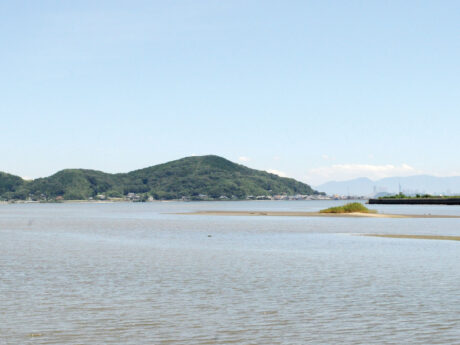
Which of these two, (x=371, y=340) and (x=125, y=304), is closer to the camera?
(x=371, y=340)

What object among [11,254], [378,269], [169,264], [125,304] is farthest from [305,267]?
[11,254]

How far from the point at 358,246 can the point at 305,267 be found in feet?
47.4

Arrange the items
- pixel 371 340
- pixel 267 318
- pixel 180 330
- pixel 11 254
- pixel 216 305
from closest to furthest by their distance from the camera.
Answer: pixel 371 340
pixel 180 330
pixel 267 318
pixel 216 305
pixel 11 254

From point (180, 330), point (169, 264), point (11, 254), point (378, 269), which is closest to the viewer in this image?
point (180, 330)

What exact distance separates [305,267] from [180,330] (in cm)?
1499

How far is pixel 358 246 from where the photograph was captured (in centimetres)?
4300

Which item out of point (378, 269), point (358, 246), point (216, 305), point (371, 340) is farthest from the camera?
point (358, 246)

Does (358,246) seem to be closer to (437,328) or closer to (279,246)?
(279,246)

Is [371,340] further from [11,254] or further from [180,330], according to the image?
[11,254]

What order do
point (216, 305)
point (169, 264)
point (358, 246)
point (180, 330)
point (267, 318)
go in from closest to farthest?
point (180, 330), point (267, 318), point (216, 305), point (169, 264), point (358, 246)

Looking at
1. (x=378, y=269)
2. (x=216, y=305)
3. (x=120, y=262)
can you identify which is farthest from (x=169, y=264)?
(x=216, y=305)

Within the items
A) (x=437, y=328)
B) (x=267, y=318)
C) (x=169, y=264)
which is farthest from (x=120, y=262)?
(x=437, y=328)

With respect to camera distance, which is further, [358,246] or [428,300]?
[358,246]

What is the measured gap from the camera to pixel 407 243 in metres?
45.9
